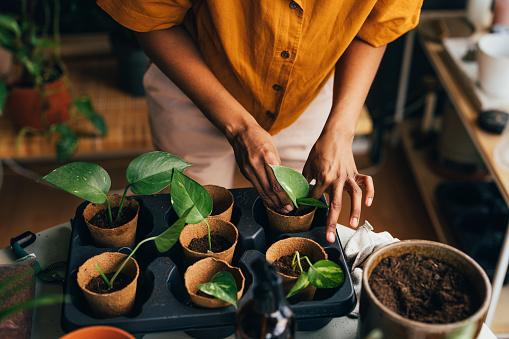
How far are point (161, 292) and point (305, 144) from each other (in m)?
0.66

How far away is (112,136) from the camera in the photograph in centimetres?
195

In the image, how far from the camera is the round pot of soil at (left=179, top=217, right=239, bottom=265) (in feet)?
2.72

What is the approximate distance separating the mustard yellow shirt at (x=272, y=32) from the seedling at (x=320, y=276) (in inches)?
18.1

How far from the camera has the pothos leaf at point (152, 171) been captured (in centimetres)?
83

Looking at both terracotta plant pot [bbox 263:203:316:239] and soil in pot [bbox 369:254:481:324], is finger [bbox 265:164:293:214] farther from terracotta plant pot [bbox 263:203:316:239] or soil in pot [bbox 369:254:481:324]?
soil in pot [bbox 369:254:481:324]

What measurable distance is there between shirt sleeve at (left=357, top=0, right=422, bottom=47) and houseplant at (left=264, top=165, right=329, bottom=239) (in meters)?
0.42

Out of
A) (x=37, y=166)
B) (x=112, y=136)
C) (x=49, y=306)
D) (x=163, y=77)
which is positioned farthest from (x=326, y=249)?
(x=37, y=166)

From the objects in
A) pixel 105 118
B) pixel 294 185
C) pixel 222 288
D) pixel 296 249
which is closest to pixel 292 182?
pixel 294 185

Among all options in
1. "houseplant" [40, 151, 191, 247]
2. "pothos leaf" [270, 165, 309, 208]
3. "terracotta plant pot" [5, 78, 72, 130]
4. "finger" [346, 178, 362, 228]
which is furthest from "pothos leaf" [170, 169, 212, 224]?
"terracotta plant pot" [5, 78, 72, 130]

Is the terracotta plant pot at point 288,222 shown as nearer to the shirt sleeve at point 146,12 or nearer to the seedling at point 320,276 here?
the seedling at point 320,276

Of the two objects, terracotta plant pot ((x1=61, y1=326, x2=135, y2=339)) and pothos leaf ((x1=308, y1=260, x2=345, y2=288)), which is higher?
pothos leaf ((x1=308, y1=260, x2=345, y2=288))

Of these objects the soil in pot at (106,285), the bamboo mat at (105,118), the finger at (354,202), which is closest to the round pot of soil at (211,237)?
the soil in pot at (106,285)

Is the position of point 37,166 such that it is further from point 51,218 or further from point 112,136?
point 112,136

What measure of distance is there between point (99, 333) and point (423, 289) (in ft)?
1.49
